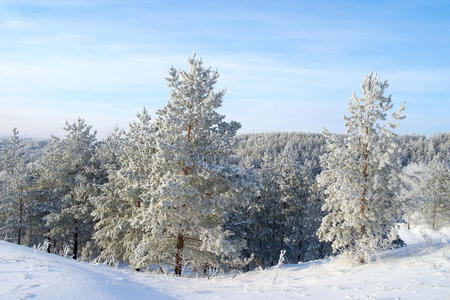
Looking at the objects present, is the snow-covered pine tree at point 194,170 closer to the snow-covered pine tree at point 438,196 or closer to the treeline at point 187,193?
the treeline at point 187,193

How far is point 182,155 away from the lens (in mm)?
12820

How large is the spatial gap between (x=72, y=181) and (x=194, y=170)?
1351 cm

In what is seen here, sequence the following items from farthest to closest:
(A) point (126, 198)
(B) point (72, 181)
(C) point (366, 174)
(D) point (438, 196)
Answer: (D) point (438, 196) < (B) point (72, 181) < (A) point (126, 198) < (C) point (366, 174)

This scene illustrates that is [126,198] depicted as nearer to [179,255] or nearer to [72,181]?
[179,255]

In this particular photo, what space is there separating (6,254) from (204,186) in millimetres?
7939

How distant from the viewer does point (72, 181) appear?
22891 millimetres

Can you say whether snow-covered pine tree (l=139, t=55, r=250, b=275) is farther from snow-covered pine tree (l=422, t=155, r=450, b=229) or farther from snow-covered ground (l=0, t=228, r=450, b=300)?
snow-covered pine tree (l=422, t=155, r=450, b=229)

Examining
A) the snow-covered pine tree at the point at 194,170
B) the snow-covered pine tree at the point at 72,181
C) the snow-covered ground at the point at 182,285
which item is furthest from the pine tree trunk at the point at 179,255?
the snow-covered pine tree at the point at 72,181

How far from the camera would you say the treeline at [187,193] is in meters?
12.4

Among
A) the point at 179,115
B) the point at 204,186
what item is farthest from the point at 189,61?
the point at 204,186

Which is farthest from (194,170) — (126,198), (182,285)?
(182,285)

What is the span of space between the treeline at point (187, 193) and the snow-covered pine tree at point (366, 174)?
0.23 feet

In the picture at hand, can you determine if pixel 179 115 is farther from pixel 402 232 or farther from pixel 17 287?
pixel 402 232

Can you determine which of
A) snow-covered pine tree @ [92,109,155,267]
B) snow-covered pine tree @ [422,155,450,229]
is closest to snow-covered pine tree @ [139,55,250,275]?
snow-covered pine tree @ [92,109,155,267]
